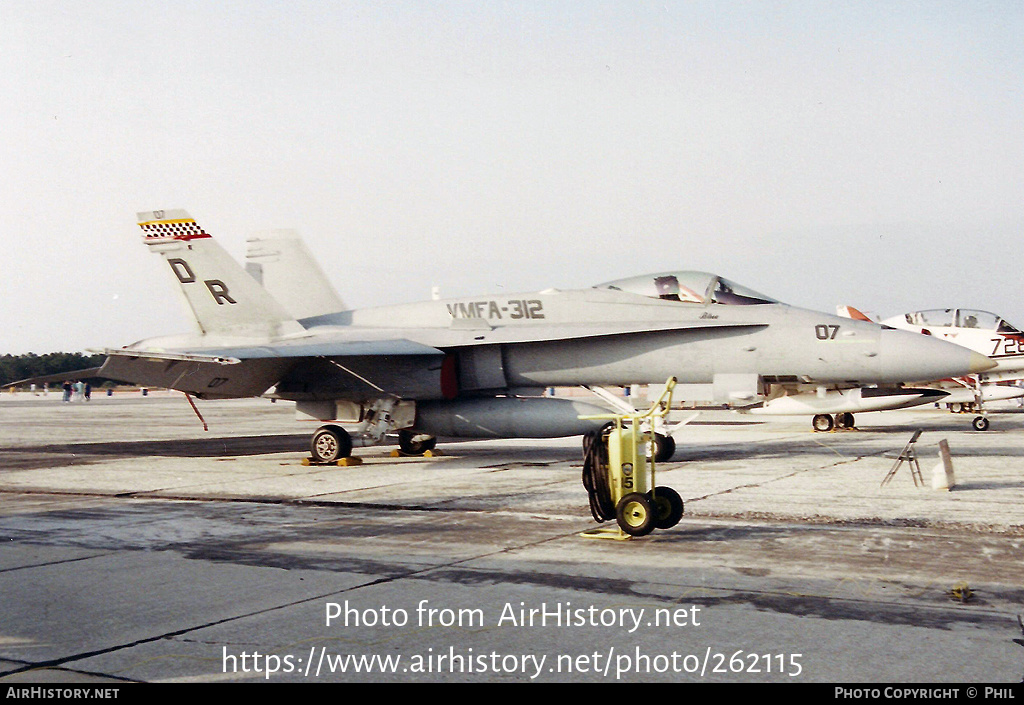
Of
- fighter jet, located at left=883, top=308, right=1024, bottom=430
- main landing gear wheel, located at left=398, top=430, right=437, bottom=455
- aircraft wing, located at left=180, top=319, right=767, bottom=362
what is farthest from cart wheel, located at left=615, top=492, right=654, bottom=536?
fighter jet, located at left=883, top=308, right=1024, bottom=430

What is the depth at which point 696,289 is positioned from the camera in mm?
13164

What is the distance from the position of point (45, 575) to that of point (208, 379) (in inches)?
321

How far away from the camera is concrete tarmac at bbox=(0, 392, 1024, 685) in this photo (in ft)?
12.9

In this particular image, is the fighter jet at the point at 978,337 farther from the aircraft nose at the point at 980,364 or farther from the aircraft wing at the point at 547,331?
the aircraft wing at the point at 547,331

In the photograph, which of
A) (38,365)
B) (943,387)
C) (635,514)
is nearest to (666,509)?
(635,514)

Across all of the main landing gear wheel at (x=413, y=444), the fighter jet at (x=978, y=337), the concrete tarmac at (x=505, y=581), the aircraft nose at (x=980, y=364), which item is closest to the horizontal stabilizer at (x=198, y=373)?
the concrete tarmac at (x=505, y=581)

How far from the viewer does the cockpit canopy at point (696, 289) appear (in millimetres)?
13078

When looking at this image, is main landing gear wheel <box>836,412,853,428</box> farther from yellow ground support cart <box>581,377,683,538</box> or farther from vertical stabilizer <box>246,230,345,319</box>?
yellow ground support cart <box>581,377,683,538</box>

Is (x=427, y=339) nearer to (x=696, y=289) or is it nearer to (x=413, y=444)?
(x=413, y=444)

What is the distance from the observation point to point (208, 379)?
1384 centimetres

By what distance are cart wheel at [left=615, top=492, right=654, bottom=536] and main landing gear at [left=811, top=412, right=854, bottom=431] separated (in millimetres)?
15772

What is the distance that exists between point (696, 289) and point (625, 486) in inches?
266

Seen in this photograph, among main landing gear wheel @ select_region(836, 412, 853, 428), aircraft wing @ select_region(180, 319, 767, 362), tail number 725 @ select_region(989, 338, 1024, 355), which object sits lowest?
main landing gear wheel @ select_region(836, 412, 853, 428)
